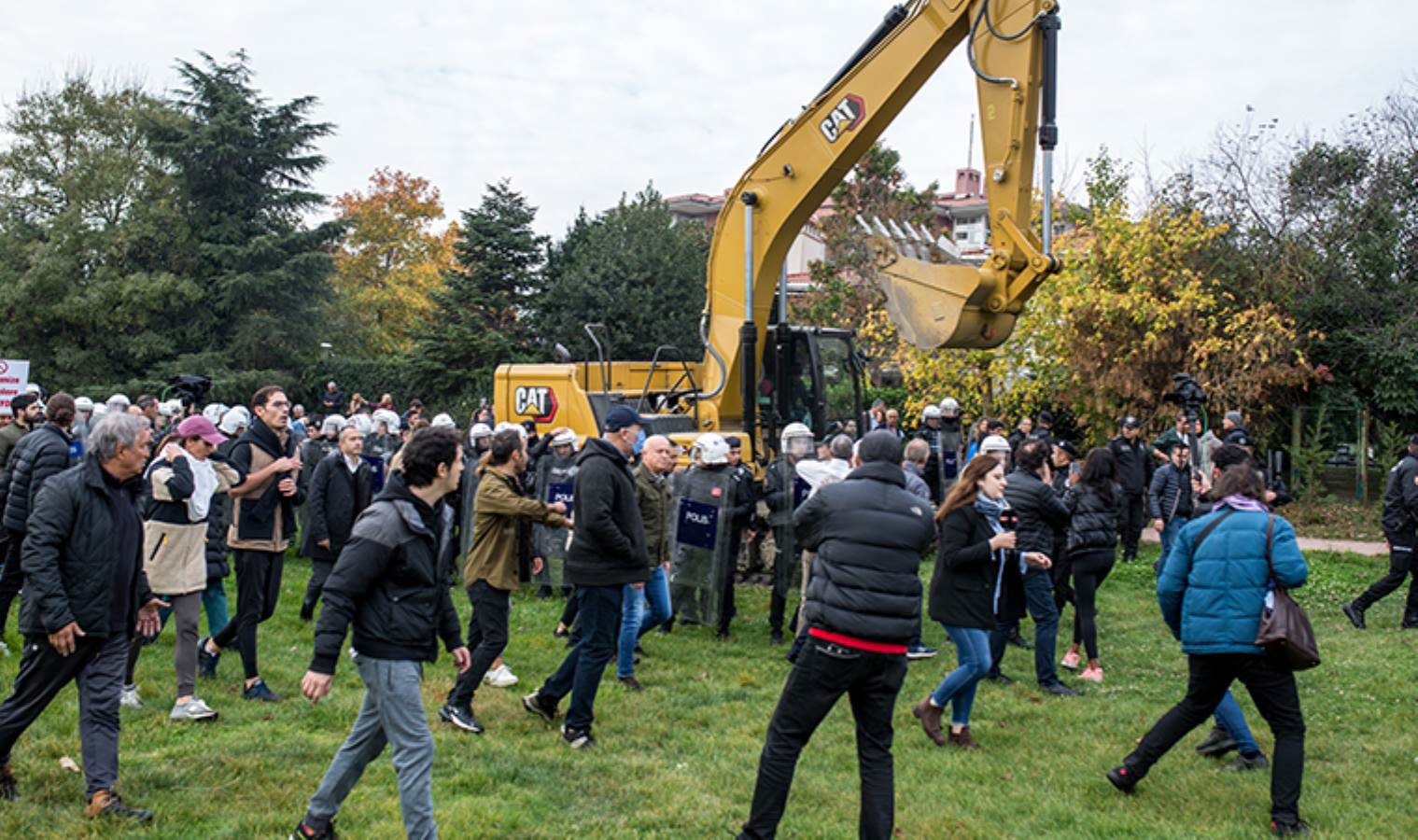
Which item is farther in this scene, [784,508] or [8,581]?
[784,508]

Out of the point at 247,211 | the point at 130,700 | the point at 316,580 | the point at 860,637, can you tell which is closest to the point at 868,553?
the point at 860,637

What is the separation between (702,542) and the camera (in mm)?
9570

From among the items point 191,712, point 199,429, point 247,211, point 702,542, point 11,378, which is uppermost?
point 247,211

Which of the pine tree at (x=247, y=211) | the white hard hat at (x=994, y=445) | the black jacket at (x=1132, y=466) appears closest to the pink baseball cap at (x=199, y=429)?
the white hard hat at (x=994, y=445)

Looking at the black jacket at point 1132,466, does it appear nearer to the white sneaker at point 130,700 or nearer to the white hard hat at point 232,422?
the white hard hat at point 232,422

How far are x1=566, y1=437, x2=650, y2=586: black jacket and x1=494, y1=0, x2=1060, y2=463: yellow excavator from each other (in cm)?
462

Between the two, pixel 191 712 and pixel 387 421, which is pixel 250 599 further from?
pixel 387 421

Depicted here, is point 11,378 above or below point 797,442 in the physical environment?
above

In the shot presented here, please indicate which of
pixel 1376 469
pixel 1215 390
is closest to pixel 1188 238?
pixel 1215 390

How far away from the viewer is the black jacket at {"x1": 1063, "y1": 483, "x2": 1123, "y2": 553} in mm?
8422

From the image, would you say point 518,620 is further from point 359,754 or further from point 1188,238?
point 1188,238

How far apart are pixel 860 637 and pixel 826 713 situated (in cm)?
39

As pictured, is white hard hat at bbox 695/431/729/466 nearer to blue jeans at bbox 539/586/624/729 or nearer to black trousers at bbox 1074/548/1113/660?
blue jeans at bbox 539/586/624/729

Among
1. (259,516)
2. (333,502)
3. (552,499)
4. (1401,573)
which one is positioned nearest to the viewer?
(259,516)
